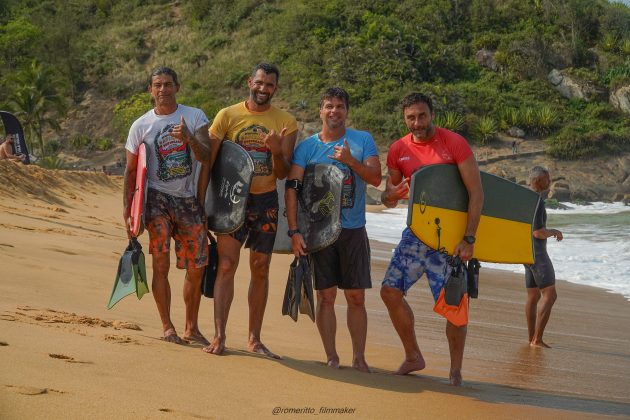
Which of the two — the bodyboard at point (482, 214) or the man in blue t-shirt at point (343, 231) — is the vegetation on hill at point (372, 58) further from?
the man in blue t-shirt at point (343, 231)

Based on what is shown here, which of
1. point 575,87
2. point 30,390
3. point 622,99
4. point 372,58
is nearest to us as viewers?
point 30,390

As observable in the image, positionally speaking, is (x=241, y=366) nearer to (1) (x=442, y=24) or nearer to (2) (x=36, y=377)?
(2) (x=36, y=377)

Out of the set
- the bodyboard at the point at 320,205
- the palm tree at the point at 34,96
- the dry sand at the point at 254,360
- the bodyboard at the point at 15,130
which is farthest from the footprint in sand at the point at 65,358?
the palm tree at the point at 34,96

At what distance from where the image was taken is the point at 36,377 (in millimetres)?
3395

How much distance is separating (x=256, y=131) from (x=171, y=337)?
50.7 inches

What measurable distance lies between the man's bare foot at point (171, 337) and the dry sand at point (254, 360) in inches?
4.0

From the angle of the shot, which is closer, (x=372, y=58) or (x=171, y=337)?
(x=171, y=337)

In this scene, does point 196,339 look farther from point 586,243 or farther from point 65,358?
point 586,243

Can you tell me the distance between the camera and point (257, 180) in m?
5.08

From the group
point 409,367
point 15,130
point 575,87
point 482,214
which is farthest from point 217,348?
point 575,87

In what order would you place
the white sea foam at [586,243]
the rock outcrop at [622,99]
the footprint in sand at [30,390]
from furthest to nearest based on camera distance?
the rock outcrop at [622,99]
the white sea foam at [586,243]
the footprint in sand at [30,390]

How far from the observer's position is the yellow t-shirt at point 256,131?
16.7ft

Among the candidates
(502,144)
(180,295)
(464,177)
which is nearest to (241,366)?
(464,177)

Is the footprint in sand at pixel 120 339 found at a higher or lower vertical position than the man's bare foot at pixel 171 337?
higher
